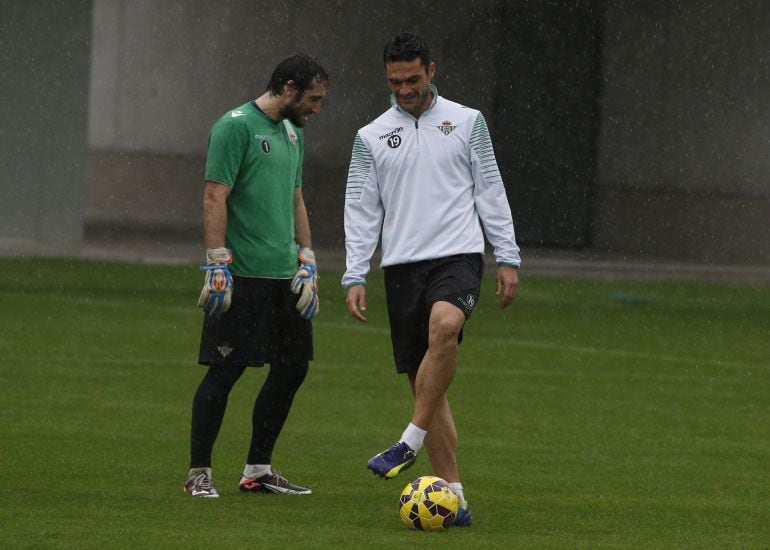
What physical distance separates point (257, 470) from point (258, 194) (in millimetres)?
1321

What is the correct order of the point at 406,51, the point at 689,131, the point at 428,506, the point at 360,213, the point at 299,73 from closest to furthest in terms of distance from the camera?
the point at 428,506 → the point at 406,51 → the point at 360,213 → the point at 299,73 → the point at 689,131

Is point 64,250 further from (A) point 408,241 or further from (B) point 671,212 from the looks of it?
(A) point 408,241

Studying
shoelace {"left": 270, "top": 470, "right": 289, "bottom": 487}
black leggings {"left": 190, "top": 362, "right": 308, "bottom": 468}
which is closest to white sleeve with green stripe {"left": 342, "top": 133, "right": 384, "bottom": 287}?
black leggings {"left": 190, "top": 362, "right": 308, "bottom": 468}

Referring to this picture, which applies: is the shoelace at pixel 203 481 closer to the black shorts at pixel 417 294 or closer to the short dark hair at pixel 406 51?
the black shorts at pixel 417 294

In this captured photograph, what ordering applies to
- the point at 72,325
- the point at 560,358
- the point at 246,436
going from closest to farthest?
the point at 246,436 → the point at 560,358 → the point at 72,325

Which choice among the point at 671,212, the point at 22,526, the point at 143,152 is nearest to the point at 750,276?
the point at 671,212

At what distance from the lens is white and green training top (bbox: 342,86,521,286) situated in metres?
7.42

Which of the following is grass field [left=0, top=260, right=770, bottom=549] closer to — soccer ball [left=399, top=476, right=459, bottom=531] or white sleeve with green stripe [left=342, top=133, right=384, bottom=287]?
soccer ball [left=399, top=476, right=459, bottom=531]

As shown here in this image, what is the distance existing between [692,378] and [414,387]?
679cm

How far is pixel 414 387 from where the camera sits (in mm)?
7516

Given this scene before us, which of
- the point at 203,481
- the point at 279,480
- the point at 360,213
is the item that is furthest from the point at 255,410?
the point at 360,213

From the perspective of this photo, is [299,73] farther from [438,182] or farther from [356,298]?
[356,298]

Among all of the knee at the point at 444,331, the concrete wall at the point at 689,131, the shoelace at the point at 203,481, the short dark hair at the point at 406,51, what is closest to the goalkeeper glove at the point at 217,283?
the shoelace at the point at 203,481

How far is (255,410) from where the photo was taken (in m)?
8.25
